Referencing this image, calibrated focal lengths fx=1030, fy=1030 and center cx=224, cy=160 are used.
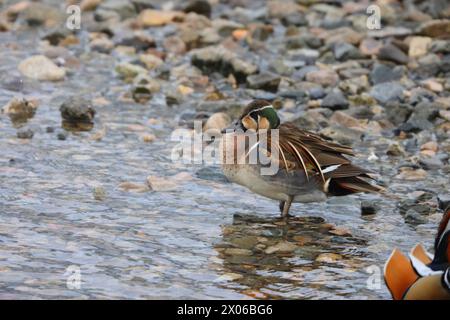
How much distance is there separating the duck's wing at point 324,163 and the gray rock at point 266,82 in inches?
141

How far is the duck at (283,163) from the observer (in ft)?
24.5

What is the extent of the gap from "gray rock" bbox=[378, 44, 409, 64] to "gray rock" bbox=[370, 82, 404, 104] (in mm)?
1039

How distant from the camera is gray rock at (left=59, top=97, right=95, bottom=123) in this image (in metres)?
9.98

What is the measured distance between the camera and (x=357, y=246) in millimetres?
7148

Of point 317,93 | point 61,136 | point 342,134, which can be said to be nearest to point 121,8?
point 317,93

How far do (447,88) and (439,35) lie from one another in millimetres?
1803

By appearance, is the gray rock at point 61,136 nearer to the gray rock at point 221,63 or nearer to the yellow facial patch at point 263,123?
the yellow facial patch at point 263,123

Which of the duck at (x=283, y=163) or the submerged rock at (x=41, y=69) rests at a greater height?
the submerged rock at (x=41, y=69)

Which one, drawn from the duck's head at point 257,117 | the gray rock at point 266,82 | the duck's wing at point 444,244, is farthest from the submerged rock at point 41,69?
the duck's wing at point 444,244

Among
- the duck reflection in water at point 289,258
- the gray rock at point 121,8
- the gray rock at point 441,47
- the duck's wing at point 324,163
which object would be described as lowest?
the duck reflection in water at point 289,258

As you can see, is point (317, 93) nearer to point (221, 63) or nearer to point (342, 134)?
point (342, 134)

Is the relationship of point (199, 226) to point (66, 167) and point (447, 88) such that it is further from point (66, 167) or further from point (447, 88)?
point (447, 88)
